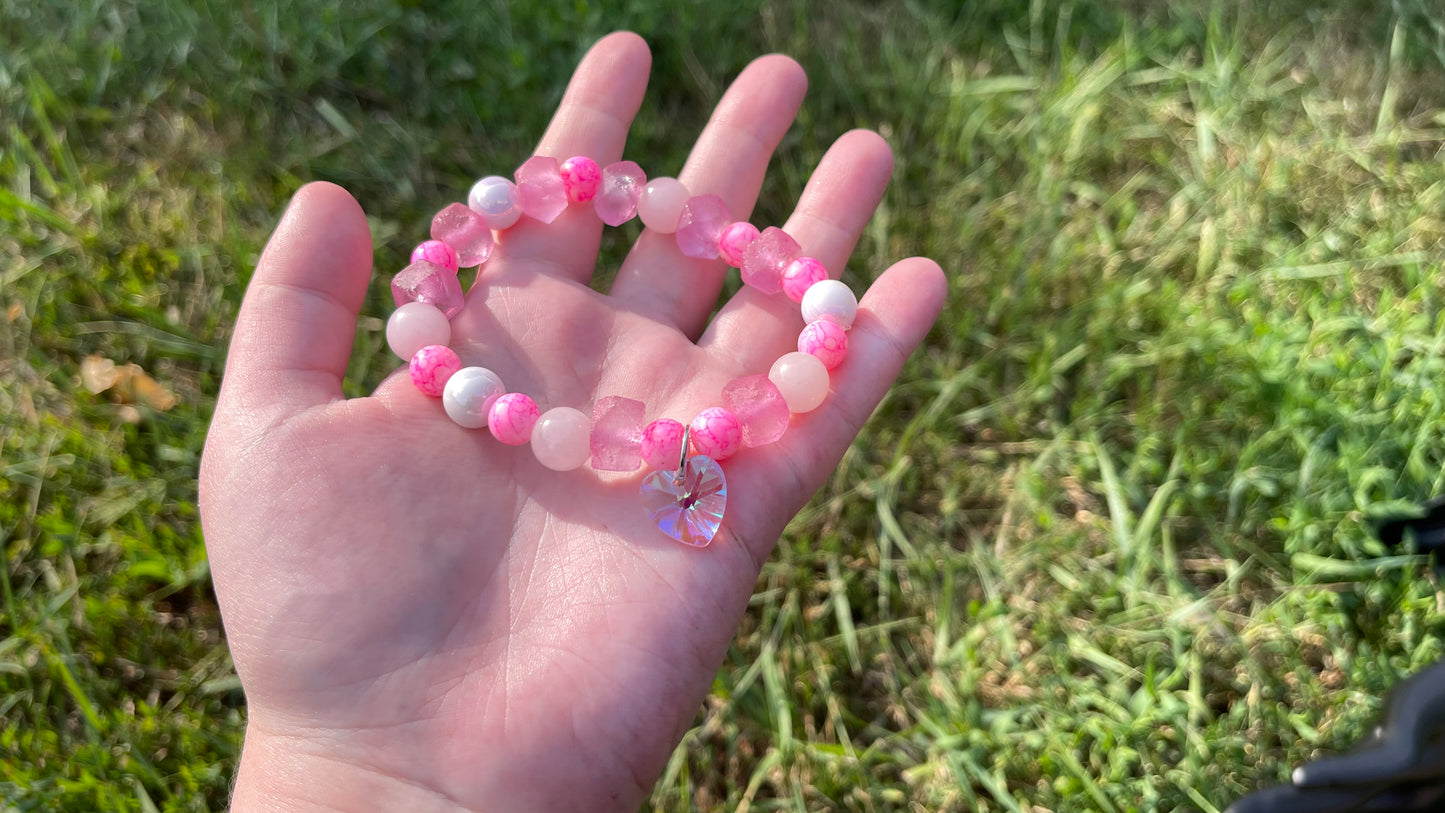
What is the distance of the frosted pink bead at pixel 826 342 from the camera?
1.93m

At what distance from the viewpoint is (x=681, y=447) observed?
1.81 metres

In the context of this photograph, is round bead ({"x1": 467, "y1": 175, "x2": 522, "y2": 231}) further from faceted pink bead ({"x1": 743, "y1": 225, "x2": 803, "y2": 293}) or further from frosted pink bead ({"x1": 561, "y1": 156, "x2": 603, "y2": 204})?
faceted pink bead ({"x1": 743, "y1": 225, "x2": 803, "y2": 293})

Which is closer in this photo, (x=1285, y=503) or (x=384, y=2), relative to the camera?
(x=1285, y=503)

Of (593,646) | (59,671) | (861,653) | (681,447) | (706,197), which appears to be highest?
(706,197)

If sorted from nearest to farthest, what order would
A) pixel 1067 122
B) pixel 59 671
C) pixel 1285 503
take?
pixel 59 671, pixel 1285 503, pixel 1067 122

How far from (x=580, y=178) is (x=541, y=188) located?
3.6 inches

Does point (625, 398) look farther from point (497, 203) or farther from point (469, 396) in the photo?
point (497, 203)

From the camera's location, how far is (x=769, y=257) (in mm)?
2104

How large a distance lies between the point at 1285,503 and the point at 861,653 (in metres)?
1.02

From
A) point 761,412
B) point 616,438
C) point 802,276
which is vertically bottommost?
point 616,438

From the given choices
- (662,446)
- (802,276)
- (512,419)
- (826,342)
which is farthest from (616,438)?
(802,276)

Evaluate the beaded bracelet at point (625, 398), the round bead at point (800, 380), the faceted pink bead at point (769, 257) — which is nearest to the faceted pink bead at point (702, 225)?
the beaded bracelet at point (625, 398)

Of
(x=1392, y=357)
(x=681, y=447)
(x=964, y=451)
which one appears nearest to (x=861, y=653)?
(x=964, y=451)

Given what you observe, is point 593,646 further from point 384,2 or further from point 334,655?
point 384,2
